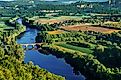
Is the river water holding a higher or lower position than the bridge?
higher

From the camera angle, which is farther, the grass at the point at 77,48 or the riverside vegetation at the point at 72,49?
the grass at the point at 77,48

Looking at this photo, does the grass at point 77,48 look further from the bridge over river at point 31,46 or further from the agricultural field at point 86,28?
the agricultural field at point 86,28

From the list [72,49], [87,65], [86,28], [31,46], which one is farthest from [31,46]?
[87,65]

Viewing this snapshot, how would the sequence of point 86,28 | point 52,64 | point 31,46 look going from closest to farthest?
point 52,64, point 31,46, point 86,28

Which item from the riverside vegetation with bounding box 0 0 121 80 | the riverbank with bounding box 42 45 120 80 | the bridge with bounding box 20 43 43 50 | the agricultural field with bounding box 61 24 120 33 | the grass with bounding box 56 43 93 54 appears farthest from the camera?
the agricultural field with bounding box 61 24 120 33

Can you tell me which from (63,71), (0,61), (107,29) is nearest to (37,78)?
(0,61)

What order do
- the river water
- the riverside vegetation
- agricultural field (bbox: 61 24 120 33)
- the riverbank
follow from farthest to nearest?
agricultural field (bbox: 61 24 120 33), the river water, the riverbank, the riverside vegetation

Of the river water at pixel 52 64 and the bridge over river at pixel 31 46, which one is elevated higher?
the river water at pixel 52 64

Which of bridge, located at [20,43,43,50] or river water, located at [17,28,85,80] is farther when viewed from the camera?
bridge, located at [20,43,43,50]

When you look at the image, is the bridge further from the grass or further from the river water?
the grass

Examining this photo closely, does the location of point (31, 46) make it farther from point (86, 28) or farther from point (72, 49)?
point (86, 28)

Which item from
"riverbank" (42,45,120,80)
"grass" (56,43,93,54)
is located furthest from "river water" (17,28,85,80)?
"grass" (56,43,93,54)

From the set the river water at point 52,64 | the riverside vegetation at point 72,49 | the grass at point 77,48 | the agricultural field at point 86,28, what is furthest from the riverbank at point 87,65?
the agricultural field at point 86,28
